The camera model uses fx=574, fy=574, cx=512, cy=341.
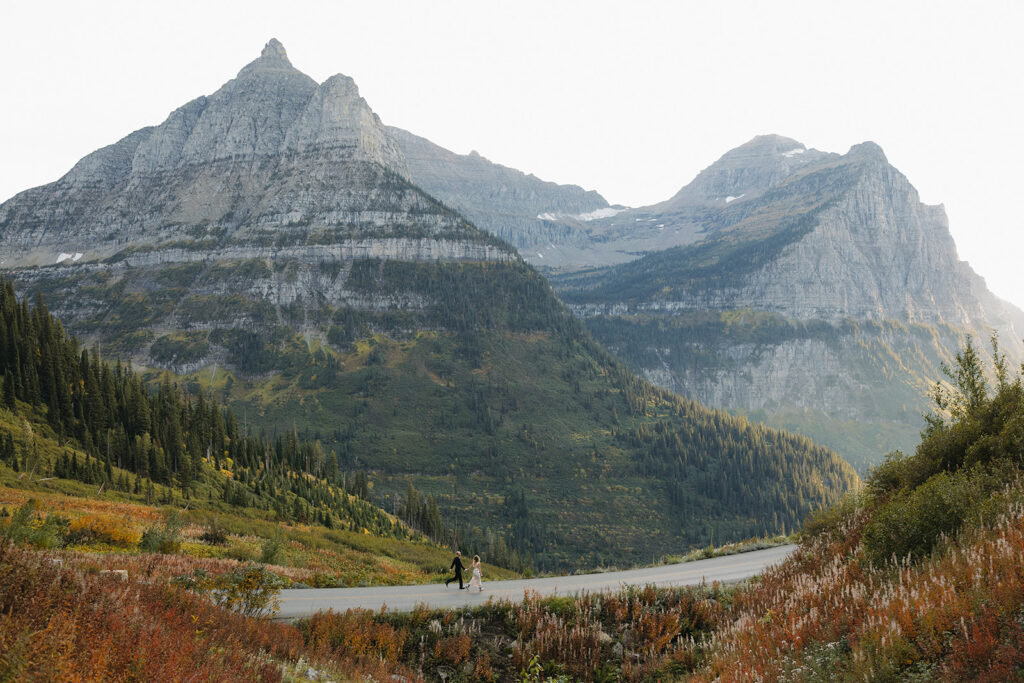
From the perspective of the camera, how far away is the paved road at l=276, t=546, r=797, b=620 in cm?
1723

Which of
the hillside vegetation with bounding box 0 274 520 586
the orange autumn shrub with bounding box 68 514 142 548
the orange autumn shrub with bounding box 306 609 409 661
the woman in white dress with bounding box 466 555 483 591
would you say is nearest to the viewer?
the orange autumn shrub with bounding box 306 609 409 661

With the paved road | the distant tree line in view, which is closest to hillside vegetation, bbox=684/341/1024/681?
the paved road

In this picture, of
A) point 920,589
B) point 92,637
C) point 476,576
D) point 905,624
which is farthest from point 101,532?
point 920,589

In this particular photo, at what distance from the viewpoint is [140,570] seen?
15672 mm

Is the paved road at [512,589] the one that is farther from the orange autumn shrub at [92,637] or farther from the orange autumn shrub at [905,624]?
Answer: the orange autumn shrub at [92,637]

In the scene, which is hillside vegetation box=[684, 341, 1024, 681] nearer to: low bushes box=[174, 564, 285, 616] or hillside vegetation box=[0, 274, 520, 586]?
low bushes box=[174, 564, 285, 616]

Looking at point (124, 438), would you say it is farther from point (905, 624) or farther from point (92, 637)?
point (905, 624)

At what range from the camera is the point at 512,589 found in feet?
69.6

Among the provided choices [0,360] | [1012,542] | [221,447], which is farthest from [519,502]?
[1012,542]

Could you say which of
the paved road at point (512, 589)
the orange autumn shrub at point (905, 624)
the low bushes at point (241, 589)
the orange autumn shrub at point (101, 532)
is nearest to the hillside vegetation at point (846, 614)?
the orange autumn shrub at point (905, 624)

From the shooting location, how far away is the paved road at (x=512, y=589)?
1723cm

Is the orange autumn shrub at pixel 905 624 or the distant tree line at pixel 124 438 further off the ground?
the orange autumn shrub at pixel 905 624

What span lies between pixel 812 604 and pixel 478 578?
12.7m

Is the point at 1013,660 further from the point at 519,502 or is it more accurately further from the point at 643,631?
the point at 519,502
